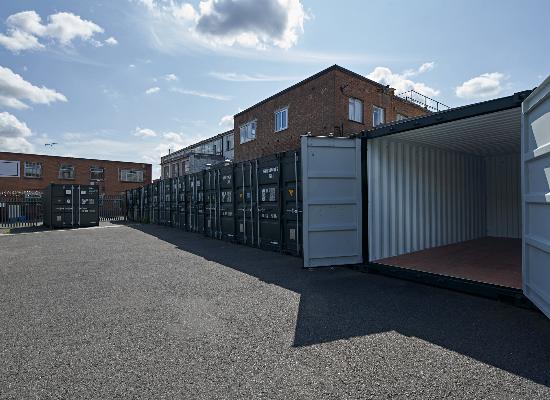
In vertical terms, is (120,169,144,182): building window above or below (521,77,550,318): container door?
above

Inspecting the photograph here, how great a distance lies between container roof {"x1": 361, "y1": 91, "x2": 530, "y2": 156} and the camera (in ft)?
17.3

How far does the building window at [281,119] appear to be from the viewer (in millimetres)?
20172

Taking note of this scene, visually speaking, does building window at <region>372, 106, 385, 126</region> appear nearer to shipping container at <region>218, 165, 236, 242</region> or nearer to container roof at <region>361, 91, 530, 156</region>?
container roof at <region>361, 91, 530, 156</region>

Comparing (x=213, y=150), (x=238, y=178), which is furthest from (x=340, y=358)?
(x=213, y=150)

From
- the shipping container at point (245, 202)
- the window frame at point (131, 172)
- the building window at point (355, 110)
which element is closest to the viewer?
the shipping container at point (245, 202)

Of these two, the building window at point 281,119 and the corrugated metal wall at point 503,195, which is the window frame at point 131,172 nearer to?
the building window at point 281,119

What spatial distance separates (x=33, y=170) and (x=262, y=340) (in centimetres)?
4091

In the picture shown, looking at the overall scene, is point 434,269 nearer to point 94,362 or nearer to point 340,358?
point 340,358

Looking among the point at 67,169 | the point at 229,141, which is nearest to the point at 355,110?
the point at 229,141

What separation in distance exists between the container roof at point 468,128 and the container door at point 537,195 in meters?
0.52

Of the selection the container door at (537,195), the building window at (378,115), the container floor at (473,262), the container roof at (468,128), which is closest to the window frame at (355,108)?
the building window at (378,115)

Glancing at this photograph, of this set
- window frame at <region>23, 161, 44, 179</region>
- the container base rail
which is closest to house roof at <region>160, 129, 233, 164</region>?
window frame at <region>23, 161, 44, 179</region>

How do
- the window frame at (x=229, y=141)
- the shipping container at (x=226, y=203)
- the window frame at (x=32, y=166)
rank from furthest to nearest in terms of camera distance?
the window frame at (x=229, y=141) → the window frame at (x=32, y=166) → the shipping container at (x=226, y=203)

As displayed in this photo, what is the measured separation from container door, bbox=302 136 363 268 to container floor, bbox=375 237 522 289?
958 millimetres
